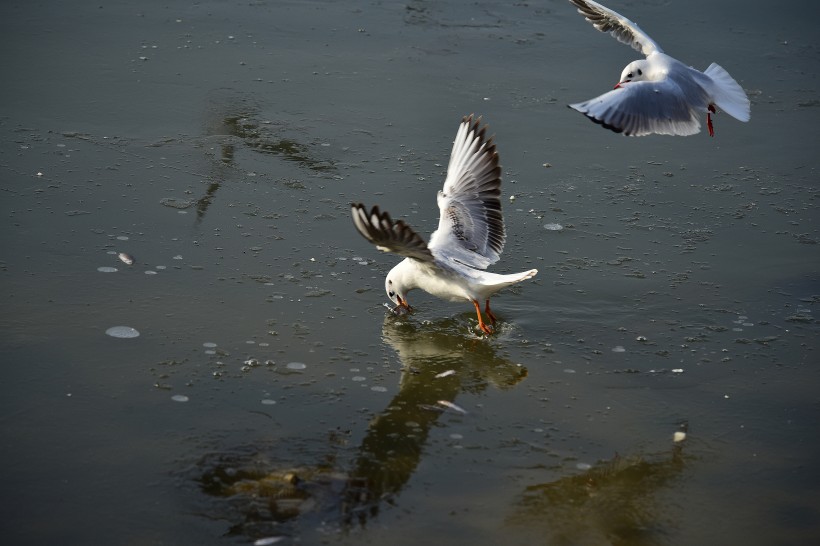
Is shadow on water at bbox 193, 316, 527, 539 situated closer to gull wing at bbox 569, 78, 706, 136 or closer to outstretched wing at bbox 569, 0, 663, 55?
gull wing at bbox 569, 78, 706, 136

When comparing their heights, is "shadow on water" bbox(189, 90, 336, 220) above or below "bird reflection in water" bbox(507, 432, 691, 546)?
above

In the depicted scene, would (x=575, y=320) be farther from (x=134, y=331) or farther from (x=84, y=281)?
(x=84, y=281)

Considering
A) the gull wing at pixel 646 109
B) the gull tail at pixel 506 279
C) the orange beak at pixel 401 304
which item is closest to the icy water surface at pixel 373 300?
the orange beak at pixel 401 304

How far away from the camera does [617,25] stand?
298 inches

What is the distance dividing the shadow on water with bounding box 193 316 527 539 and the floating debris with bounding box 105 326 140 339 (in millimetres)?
1183

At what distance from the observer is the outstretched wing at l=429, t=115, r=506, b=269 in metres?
5.88

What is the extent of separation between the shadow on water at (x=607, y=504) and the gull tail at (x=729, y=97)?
282 cm

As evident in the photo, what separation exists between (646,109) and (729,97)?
77 centimetres

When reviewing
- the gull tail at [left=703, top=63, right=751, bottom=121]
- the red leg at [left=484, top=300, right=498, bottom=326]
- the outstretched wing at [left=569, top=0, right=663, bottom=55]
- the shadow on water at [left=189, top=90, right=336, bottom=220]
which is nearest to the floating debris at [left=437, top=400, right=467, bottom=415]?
the red leg at [left=484, top=300, right=498, bottom=326]

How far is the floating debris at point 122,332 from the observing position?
5.22m

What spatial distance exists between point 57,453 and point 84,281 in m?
1.68

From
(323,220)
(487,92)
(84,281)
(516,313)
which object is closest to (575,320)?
(516,313)

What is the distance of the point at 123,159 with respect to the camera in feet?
23.6

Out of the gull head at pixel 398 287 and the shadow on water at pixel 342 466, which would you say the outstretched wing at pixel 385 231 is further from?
the shadow on water at pixel 342 466
